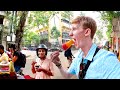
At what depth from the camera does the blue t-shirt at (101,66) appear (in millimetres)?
1726

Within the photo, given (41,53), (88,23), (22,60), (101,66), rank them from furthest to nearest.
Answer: (22,60) < (41,53) < (88,23) < (101,66)

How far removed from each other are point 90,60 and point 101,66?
10 centimetres

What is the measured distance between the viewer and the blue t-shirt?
1.73 m

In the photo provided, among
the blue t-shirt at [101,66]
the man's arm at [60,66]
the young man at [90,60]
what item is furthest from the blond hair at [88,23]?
the man's arm at [60,66]

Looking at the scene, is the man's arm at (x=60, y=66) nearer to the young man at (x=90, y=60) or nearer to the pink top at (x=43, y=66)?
the young man at (x=90, y=60)

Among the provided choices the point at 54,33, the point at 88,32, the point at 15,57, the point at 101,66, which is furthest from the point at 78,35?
the point at 15,57

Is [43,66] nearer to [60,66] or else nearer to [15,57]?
[15,57]

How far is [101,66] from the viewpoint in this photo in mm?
1767

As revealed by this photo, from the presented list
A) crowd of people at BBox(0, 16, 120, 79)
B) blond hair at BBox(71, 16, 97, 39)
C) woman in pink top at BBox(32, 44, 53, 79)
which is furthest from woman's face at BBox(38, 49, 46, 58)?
blond hair at BBox(71, 16, 97, 39)
